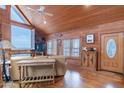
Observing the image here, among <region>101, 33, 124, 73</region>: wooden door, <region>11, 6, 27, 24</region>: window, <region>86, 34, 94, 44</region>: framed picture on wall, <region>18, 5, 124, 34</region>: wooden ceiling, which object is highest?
<region>11, 6, 27, 24</region>: window

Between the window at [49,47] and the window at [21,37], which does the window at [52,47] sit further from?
the window at [21,37]

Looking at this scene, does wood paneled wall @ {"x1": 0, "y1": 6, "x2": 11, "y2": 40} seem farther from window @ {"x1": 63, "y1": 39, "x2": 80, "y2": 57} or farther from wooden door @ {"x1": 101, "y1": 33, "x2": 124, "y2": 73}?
wooden door @ {"x1": 101, "y1": 33, "x2": 124, "y2": 73}

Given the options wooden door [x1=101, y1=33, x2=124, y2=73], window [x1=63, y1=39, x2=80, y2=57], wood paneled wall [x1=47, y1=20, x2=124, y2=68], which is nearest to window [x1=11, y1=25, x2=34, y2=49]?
wood paneled wall [x1=47, y1=20, x2=124, y2=68]

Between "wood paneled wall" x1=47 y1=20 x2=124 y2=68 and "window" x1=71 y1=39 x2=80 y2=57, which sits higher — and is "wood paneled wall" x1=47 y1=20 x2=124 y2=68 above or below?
above

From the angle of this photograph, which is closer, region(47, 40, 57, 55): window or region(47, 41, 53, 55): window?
region(47, 40, 57, 55): window

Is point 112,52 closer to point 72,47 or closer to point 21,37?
point 72,47

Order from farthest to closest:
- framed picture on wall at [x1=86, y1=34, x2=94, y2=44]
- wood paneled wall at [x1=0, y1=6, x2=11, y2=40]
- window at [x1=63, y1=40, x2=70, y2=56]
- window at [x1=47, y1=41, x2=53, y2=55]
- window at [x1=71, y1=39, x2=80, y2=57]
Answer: window at [x1=47, y1=41, x2=53, y2=55] < window at [x1=63, y1=40, x2=70, y2=56] < window at [x1=71, y1=39, x2=80, y2=57] < wood paneled wall at [x1=0, y1=6, x2=11, y2=40] < framed picture on wall at [x1=86, y1=34, x2=94, y2=44]

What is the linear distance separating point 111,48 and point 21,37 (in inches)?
204

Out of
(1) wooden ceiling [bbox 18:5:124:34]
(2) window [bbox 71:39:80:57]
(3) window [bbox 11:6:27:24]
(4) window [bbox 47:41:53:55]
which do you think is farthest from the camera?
(4) window [bbox 47:41:53:55]

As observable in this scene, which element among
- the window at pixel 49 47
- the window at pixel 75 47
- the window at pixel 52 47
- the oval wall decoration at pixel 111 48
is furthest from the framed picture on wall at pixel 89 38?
the window at pixel 49 47

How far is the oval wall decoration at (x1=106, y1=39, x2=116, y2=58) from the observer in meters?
5.32

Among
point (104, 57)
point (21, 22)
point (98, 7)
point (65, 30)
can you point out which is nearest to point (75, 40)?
point (65, 30)

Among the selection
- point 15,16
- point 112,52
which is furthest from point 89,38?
point 15,16

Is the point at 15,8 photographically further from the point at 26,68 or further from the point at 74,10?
the point at 26,68
